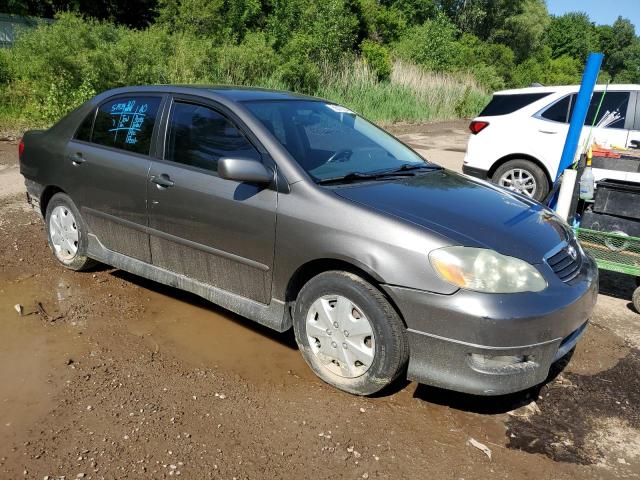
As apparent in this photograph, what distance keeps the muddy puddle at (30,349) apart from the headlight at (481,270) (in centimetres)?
224

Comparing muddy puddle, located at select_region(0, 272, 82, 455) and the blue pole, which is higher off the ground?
the blue pole

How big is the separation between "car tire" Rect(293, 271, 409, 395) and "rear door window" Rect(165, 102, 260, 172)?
3.27ft

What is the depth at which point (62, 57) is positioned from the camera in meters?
11.6

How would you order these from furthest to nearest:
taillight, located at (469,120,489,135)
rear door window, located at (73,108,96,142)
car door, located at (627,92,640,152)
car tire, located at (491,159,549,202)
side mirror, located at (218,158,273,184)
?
taillight, located at (469,120,489,135) → car tire, located at (491,159,549,202) → car door, located at (627,92,640,152) → rear door window, located at (73,108,96,142) → side mirror, located at (218,158,273,184)

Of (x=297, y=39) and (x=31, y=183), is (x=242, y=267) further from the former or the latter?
(x=297, y=39)

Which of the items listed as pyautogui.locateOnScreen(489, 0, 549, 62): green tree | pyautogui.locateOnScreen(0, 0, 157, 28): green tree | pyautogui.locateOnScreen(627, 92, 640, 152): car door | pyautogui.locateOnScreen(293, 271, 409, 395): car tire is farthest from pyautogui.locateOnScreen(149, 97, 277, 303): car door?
pyautogui.locateOnScreen(489, 0, 549, 62): green tree

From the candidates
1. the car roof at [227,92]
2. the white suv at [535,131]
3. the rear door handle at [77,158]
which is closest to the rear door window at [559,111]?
the white suv at [535,131]

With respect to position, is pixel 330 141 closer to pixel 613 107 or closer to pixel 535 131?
pixel 535 131

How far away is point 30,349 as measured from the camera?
368 cm

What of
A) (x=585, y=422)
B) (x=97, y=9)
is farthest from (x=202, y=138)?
(x=97, y=9)

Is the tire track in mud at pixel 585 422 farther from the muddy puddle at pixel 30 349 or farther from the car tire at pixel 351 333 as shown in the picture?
the muddy puddle at pixel 30 349

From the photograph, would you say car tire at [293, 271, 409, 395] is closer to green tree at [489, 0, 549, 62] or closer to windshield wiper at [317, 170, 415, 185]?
windshield wiper at [317, 170, 415, 185]

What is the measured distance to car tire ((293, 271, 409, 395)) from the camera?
9.91ft

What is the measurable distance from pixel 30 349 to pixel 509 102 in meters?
6.86
